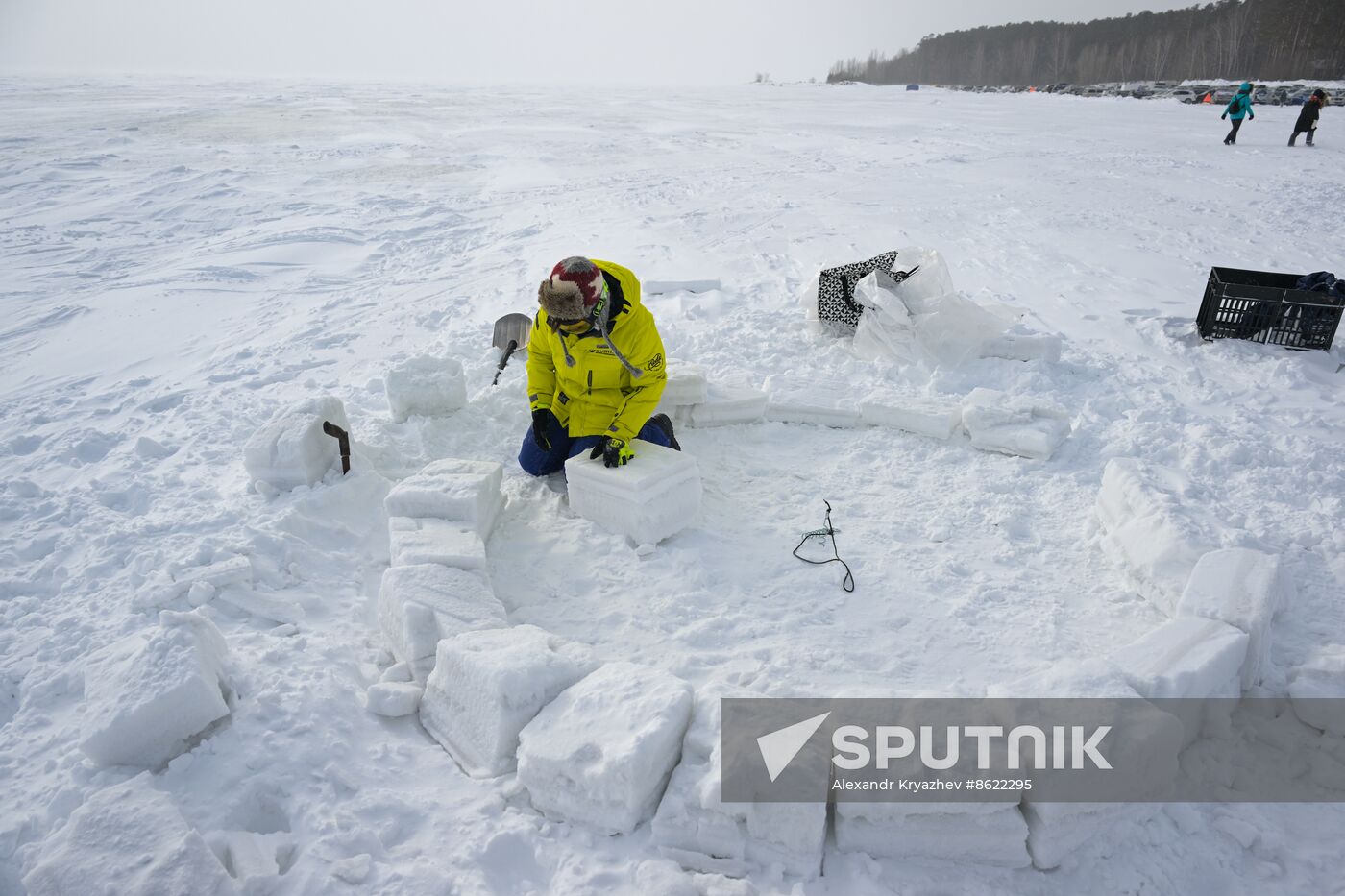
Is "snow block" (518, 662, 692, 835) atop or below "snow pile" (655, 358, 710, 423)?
below

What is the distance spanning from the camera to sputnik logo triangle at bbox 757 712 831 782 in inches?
78.3

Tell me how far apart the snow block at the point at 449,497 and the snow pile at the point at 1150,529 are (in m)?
2.73

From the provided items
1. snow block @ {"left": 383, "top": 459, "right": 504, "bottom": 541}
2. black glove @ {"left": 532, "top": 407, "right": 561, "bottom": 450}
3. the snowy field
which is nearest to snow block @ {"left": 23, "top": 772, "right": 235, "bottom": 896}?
the snowy field

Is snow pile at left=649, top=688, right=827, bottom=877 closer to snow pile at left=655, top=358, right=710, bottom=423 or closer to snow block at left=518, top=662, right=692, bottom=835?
snow block at left=518, top=662, right=692, bottom=835

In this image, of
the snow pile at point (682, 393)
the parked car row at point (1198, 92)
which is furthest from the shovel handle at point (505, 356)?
the parked car row at point (1198, 92)

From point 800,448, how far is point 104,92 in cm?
3343

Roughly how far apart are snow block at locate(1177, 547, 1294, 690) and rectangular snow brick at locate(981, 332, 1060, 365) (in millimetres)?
2406

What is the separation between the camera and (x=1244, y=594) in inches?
104

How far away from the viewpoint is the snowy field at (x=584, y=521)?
6.82 feet

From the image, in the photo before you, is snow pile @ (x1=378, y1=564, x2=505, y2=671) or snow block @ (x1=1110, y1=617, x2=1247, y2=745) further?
snow pile @ (x1=378, y1=564, x2=505, y2=671)

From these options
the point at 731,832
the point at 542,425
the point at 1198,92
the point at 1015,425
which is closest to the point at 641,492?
the point at 542,425

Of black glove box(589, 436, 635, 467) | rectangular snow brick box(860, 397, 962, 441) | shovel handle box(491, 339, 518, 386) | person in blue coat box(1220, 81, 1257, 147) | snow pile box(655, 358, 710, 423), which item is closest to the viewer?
black glove box(589, 436, 635, 467)

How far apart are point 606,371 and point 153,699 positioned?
88.3 inches

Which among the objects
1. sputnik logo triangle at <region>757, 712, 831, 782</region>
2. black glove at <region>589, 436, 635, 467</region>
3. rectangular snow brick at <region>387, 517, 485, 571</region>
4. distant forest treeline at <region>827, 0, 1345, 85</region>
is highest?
distant forest treeline at <region>827, 0, 1345, 85</region>
